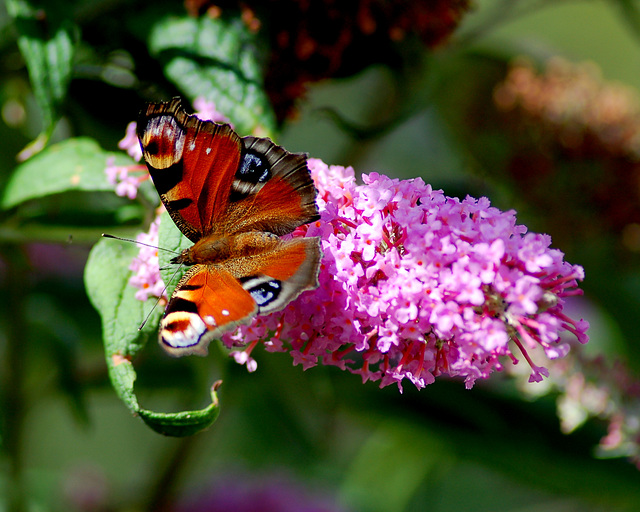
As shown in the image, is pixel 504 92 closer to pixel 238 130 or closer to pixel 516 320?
pixel 238 130

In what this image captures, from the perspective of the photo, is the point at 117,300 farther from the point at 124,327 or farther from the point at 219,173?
the point at 219,173

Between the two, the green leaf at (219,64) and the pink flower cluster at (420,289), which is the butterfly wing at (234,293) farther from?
the green leaf at (219,64)

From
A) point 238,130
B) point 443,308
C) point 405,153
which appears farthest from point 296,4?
point 405,153

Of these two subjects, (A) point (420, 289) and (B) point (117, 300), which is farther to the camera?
(B) point (117, 300)

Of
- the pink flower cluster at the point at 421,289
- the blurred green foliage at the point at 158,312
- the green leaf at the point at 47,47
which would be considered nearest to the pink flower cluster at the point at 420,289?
the pink flower cluster at the point at 421,289

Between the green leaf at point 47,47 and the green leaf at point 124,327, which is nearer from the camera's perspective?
the green leaf at point 124,327

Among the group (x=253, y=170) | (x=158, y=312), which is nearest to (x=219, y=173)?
(x=253, y=170)
